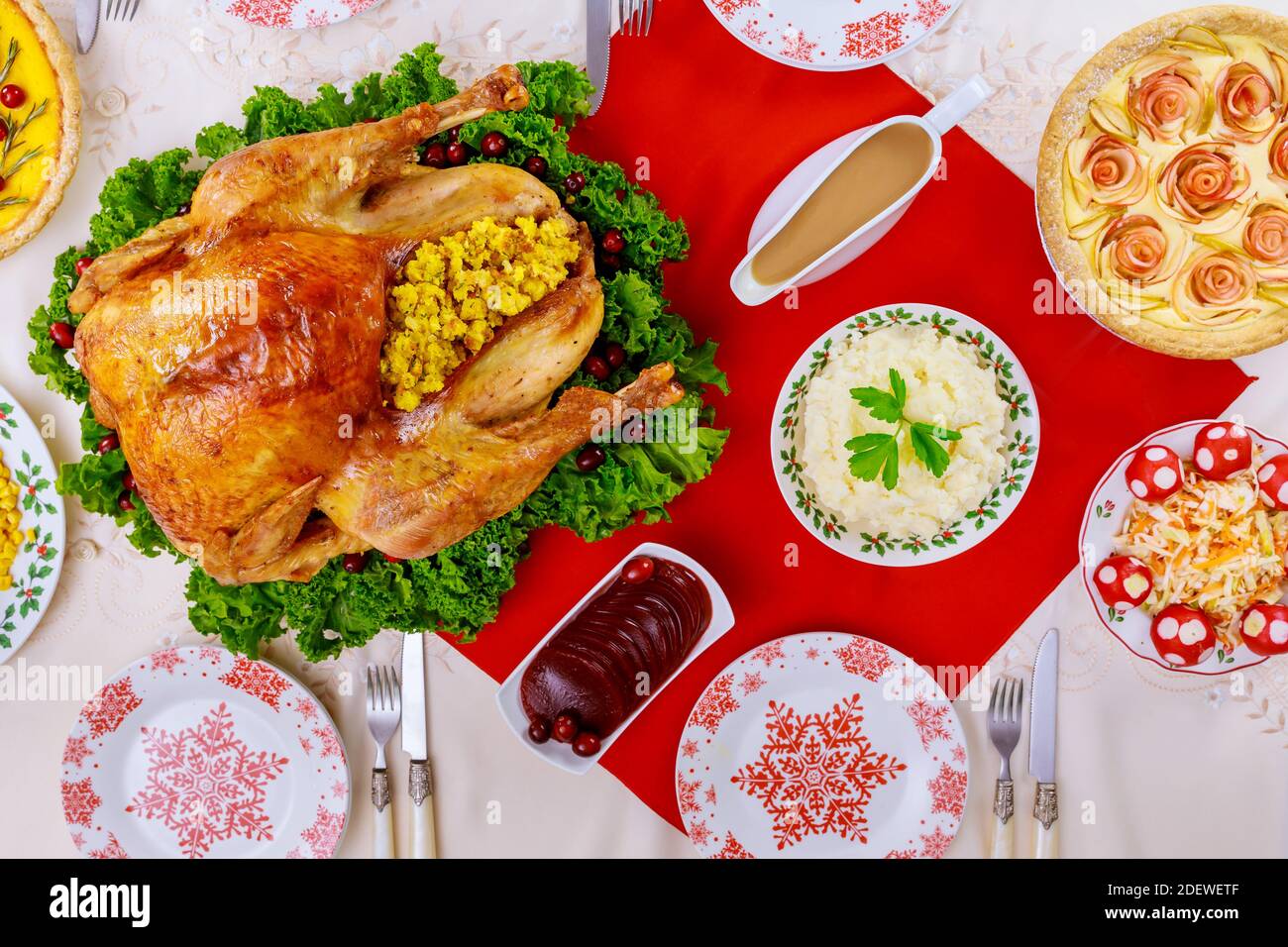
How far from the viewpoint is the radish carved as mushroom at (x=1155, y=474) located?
2107 millimetres

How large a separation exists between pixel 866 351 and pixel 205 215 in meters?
1.47

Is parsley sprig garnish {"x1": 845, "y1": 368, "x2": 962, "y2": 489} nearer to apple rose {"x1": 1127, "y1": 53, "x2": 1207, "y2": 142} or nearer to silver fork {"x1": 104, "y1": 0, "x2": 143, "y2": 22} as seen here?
apple rose {"x1": 1127, "y1": 53, "x2": 1207, "y2": 142}

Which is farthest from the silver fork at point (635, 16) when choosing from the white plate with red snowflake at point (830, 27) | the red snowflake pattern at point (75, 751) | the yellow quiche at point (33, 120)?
the red snowflake pattern at point (75, 751)

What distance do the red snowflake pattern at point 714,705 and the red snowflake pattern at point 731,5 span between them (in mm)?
1632

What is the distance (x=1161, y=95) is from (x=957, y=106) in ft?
1.45

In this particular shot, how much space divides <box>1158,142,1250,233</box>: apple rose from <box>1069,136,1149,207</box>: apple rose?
5cm

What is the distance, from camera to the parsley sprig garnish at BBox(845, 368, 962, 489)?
197cm

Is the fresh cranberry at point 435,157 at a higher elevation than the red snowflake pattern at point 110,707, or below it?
higher

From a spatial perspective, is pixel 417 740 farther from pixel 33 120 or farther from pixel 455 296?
pixel 33 120

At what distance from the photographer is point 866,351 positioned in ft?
7.14

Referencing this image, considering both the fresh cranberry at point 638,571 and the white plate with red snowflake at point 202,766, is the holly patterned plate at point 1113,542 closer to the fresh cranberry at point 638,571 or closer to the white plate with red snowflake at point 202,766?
the fresh cranberry at point 638,571

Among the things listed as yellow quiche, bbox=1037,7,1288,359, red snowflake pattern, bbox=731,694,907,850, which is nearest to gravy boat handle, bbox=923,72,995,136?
yellow quiche, bbox=1037,7,1288,359

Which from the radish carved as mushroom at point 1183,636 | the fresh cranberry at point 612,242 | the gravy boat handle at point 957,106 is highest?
the gravy boat handle at point 957,106
